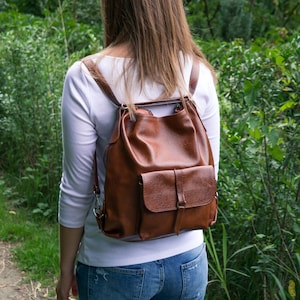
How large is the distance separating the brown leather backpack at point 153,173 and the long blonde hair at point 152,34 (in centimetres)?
9

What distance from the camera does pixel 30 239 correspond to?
4926mm

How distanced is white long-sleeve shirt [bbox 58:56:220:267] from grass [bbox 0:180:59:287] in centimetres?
232

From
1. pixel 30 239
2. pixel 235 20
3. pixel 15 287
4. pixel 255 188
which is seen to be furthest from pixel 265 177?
pixel 235 20

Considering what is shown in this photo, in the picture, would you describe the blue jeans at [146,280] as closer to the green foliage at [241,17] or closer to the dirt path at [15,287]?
the dirt path at [15,287]

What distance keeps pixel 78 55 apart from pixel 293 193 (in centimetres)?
335

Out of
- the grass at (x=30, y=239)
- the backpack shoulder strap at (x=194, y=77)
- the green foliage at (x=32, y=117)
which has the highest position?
the backpack shoulder strap at (x=194, y=77)

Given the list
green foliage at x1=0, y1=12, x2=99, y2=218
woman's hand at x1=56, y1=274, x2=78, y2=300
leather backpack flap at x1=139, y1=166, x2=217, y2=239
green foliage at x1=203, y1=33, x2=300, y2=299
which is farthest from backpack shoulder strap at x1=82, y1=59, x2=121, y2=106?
green foliage at x1=0, y1=12, x2=99, y2=218

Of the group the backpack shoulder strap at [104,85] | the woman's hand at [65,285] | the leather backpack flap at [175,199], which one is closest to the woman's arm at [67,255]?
the woman's hand at [65,285]

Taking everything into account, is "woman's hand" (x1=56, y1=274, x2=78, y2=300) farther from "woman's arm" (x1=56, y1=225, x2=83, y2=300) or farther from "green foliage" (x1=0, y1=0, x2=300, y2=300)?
"green foliage" (x1=0, y1=0, x2=300, y2=300)

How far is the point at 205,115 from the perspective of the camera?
219 centimetres

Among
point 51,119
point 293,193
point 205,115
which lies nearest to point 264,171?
point 293,193

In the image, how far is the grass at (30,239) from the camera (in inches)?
175

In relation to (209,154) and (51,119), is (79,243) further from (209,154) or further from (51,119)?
(51,119)

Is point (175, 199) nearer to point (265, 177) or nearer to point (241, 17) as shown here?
point (265, 177)
